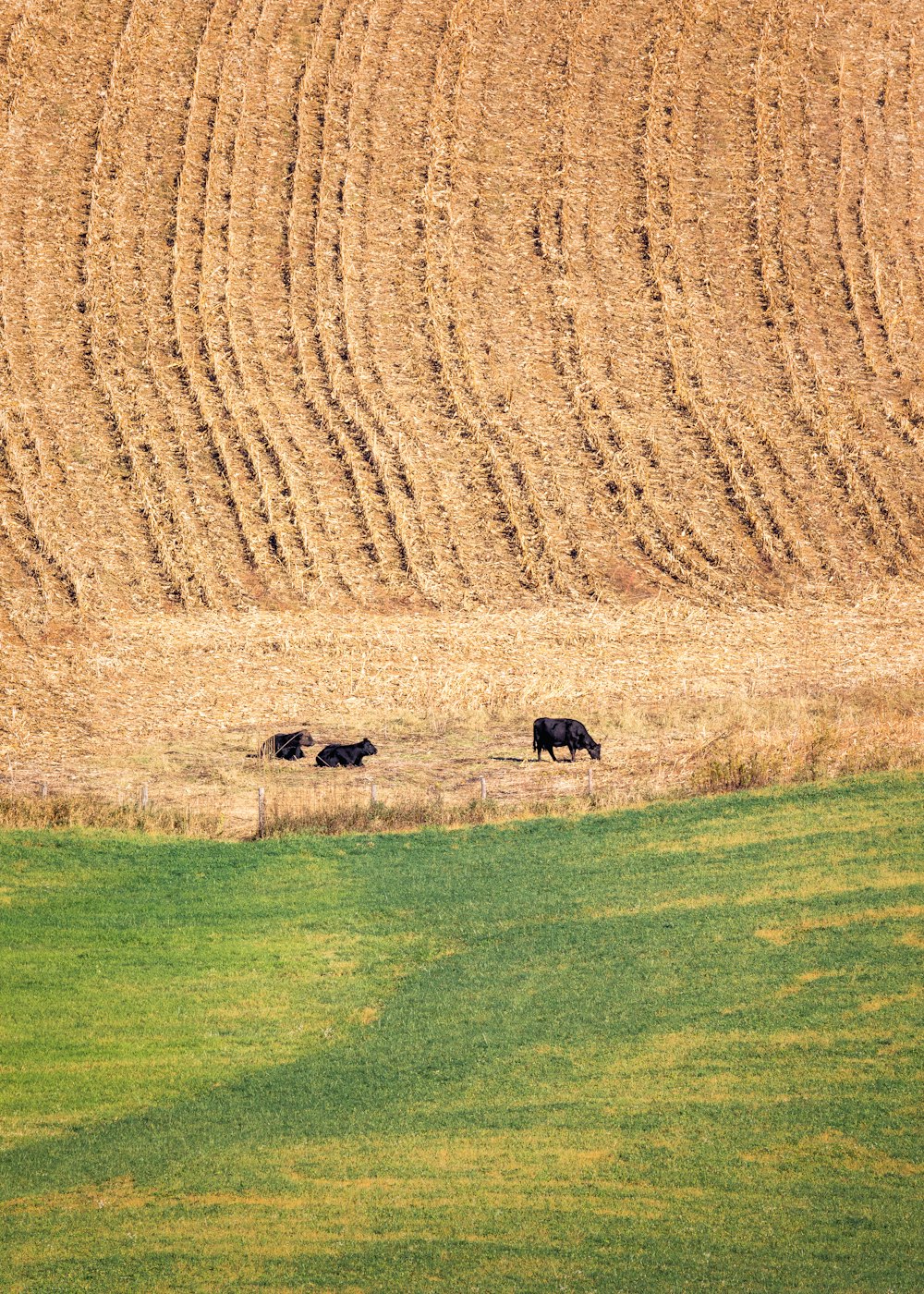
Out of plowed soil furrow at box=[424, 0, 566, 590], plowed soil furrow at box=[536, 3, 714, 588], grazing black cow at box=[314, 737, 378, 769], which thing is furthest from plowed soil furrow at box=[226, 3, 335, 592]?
grazing black cow at box=[314, 737, 378, 769]

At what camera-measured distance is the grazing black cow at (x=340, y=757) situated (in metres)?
34.7

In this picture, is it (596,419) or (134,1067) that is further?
(596,419)

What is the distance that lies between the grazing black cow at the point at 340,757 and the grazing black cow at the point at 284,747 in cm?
61

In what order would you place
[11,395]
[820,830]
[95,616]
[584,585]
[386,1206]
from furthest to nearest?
[11,395], [584,585], [95,616], [820,830], [386,1206]

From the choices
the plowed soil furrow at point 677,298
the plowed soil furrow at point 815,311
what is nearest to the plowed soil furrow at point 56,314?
the plowed soil furrow at point 677,298

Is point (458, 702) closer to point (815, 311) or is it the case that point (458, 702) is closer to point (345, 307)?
point (345, 307)

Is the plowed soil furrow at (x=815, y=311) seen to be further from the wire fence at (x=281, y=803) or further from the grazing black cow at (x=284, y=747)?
the grazing black cow at (x=284, y=747)

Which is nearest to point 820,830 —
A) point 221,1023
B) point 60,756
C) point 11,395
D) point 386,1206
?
point 221,1023

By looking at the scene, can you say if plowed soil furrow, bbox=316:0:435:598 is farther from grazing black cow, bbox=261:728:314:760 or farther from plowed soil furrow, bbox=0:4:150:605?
grazing black cow, bbox=261:728:314:760

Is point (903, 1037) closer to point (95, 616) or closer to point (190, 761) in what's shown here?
point (190, 761)

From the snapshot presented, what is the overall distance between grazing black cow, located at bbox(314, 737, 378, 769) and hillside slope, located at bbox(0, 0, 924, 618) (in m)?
10.5

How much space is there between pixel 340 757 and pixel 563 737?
4801 millimetres

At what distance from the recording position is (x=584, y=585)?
45.8 metres

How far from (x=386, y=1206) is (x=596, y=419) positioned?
37944 mm
